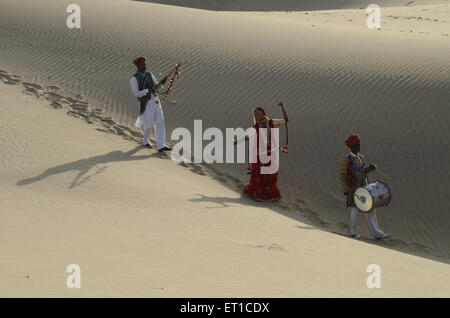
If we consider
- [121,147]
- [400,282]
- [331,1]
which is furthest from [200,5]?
[400,282]

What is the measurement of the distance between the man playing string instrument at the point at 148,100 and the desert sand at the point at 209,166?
406 mm

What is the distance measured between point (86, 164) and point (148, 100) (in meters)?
1.74

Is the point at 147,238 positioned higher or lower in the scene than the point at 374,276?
higher

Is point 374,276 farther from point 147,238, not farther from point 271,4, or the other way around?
point 271,4

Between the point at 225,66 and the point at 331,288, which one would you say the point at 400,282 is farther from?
the point at 225,66

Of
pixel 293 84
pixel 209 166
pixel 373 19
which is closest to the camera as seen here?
pixel 209 166

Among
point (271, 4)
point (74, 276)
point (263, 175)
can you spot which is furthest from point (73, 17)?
point (271, 4)

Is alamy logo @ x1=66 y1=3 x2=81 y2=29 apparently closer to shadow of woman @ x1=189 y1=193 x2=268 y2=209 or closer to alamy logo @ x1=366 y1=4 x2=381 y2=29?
shadow of woman @ x1=189 y1=193 x2=268 y2=209

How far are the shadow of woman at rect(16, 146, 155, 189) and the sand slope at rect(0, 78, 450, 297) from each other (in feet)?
0.07

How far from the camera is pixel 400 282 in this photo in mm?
6320

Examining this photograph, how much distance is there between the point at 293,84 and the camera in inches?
562

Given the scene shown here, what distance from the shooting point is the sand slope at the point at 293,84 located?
1093 centimetres

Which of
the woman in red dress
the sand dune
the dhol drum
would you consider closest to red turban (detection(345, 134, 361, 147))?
the dhol drum

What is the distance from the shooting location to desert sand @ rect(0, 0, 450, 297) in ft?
20.2
